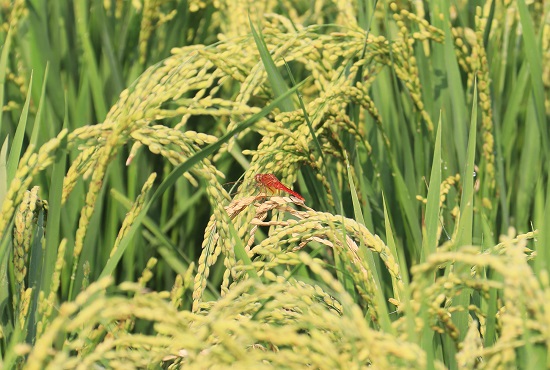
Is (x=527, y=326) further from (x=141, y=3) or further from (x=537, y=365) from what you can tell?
(x=141, y=3)

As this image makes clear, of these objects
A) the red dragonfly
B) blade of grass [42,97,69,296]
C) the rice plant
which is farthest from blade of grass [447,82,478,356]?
blade of grass [42,97,69,296]

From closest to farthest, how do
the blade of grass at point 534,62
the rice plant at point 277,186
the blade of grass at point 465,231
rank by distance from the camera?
1. the rice plant at point 277,186
2. the blade of grass at point 465,231
3. the blade of grass at point 534,62

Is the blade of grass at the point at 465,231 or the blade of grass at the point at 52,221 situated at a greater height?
the blade of grass at the point at 52,221

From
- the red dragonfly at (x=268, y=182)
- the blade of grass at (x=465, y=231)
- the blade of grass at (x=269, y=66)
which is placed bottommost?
the blade of grass at (x=465, y=231)

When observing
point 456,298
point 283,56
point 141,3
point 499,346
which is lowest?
point 456,298

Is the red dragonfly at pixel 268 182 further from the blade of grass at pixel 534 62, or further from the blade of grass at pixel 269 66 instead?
the blade of grass at pixel 534 62

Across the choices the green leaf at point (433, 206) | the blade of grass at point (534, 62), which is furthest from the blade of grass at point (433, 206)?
the blade of grass at point (534, 62)

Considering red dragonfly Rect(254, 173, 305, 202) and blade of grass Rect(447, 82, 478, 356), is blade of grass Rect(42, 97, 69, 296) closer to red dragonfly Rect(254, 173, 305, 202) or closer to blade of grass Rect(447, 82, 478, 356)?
red dragonfly Rect(254, 173, 305, 202)

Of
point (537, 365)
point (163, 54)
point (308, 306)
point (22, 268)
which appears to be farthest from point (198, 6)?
point (537, 365)

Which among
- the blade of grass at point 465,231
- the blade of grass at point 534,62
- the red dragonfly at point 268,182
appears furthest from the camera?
the blade of grass at point 534,62

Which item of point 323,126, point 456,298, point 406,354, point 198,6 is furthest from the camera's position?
point 198,6

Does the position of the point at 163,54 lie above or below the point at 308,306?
above

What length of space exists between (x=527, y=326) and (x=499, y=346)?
0.04m

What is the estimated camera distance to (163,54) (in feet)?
8.03
